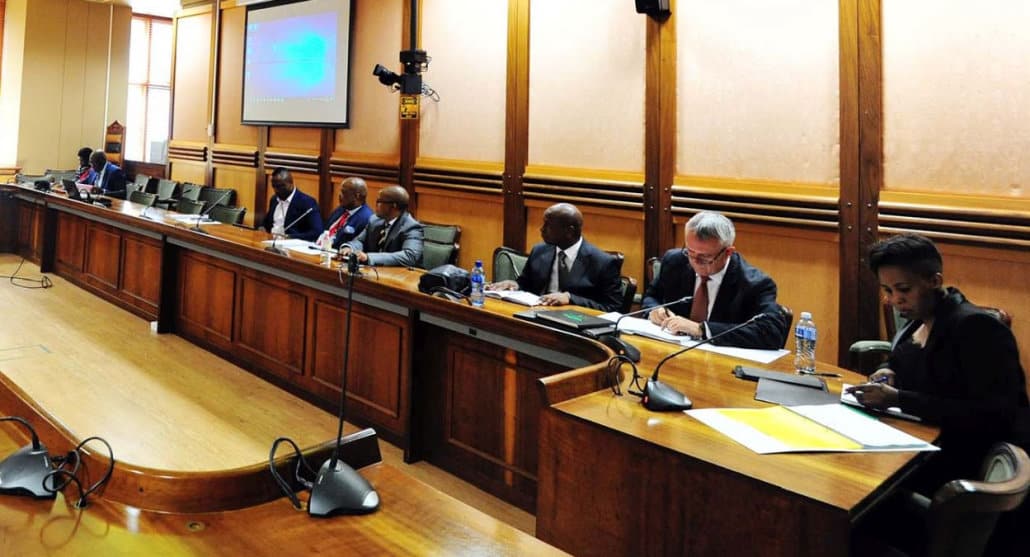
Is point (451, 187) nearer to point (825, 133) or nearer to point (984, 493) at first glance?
point (825, 133)

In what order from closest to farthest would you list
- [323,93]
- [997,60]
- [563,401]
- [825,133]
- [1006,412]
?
[1006,412], [563,401], [997,60], [825,133], [323,93]

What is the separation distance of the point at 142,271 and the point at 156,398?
199 cm

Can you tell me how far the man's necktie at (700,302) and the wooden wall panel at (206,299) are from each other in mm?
2795

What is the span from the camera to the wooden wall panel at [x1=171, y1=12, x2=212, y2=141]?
7477 mm

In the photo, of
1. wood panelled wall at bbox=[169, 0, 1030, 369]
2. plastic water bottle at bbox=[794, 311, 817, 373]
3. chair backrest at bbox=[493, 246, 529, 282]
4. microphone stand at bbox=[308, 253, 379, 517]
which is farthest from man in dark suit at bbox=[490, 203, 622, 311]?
microphone stand at bbox=[308, 253, 379, 517]

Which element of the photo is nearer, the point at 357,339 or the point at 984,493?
the point at 984,493

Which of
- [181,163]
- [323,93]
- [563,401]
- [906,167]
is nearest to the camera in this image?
[563,401]

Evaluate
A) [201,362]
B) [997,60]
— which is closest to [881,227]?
[997,60]

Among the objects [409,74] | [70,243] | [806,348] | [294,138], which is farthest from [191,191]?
[806,348]

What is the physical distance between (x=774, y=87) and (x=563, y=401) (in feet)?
7.98

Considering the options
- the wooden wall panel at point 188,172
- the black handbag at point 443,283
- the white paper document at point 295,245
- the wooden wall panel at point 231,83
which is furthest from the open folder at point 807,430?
the wooden wall panel at point 188,172

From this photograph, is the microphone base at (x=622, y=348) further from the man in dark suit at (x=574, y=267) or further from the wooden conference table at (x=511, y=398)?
the man in dark suit at (x=574, y=267)

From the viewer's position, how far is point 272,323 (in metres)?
3.83

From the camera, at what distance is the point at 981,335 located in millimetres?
1556
